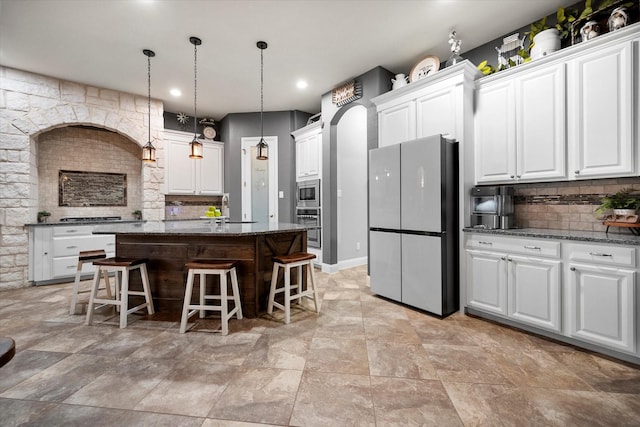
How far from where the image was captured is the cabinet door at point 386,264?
323 cm

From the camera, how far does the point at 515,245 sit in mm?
2551

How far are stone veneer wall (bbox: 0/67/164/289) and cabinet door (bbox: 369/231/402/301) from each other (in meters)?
4.11

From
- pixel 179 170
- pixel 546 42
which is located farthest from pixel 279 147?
pixel 546 42

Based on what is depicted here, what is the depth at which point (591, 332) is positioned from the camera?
7.04 ft

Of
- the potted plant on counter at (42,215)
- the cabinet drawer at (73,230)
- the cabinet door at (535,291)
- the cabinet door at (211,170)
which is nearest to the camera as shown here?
the cabinet door at (535,291)

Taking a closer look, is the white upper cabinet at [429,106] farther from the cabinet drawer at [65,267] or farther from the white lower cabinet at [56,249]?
the cabinet drawer at [65,267]

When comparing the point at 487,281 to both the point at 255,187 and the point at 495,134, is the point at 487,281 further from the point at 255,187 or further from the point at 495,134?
the point at 255,187

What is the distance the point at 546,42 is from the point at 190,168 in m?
5.67

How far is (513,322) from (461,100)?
2.20 m

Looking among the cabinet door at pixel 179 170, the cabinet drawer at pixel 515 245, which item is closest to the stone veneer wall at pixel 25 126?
the cabinet door at pixel 179 170

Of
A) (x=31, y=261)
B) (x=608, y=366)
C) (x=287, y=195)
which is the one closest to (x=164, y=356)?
(x=608, y=366)

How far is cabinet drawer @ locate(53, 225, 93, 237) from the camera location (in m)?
4.15

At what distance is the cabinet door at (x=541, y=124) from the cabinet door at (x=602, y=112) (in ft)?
0.25

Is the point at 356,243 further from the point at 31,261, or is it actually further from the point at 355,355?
the point at 31,261
